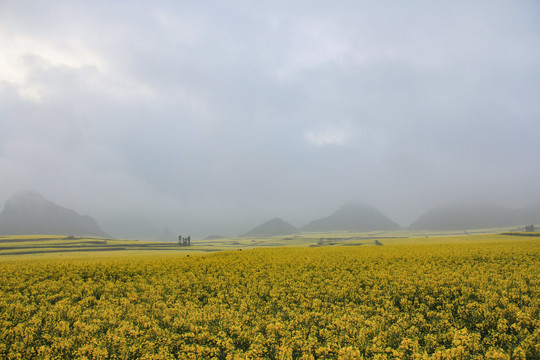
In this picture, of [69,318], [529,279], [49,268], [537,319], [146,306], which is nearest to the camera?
[537,319]

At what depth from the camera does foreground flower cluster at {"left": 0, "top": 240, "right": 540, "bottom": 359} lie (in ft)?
27.0

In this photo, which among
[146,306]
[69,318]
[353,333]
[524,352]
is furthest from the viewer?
[146,306]

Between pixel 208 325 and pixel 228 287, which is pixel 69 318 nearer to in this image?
pixel 208 325

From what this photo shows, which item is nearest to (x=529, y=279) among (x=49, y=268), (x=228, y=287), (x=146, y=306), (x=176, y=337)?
(x=228, y=287)

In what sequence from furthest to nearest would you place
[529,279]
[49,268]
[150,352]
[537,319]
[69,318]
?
1. [49,268]
2. [529,279]
3. [69,318]
4. [537,319]
5. [150,352]

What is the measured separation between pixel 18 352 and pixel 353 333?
1067cm

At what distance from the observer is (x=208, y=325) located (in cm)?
1023

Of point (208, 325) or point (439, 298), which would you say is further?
point (439, 298)

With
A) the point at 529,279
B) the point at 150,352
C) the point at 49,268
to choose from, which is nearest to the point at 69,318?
the point at 150,352

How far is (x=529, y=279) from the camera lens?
50.2ft

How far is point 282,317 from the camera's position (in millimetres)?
11477

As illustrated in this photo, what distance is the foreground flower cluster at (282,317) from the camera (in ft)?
27.0

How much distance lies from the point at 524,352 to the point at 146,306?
14.0 metres

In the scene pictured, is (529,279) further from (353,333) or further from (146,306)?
(146,306)
